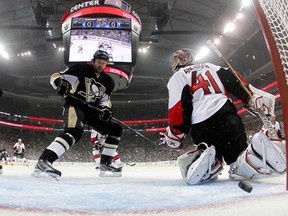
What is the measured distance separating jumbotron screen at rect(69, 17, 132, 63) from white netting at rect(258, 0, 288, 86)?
14.7 feet

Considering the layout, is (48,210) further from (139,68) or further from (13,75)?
(13,75)

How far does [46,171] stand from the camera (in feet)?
6.05

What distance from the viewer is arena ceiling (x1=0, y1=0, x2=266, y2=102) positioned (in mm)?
9555

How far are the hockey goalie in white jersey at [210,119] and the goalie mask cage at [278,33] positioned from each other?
1.29 feet

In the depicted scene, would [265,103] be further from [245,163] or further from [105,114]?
[105,114]

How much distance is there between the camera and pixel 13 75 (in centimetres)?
1661

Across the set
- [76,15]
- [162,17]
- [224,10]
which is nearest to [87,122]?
[76,15]

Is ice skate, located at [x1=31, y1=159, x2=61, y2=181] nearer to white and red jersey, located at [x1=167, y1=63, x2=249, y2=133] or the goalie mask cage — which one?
white and red jersey, located at [x1=167, y1=63, x2=249, y2=133]

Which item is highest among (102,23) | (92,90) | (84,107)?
(102,23)

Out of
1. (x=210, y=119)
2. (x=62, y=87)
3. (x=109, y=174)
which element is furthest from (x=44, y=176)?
(x=210, y=119)

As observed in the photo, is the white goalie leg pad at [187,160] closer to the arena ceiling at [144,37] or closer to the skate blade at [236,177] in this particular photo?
the skate blade at [236,177]

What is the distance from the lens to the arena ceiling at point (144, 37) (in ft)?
31.3

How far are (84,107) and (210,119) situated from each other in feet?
3.67

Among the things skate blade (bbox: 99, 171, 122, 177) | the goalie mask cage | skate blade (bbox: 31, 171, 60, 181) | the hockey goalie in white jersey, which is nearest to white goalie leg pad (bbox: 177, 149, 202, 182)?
the hockey goalie in white jersey
